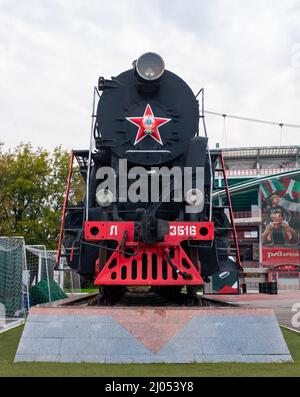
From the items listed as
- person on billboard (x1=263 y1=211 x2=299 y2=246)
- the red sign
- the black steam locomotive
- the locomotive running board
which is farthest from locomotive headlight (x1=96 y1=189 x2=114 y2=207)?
the red sign

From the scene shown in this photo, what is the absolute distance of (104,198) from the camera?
8203 millimetres

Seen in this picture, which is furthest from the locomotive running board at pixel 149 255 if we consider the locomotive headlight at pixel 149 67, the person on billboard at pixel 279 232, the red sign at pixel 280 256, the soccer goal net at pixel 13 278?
the red sign at pixel 280 256

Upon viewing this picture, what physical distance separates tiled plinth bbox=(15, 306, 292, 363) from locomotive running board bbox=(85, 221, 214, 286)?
28.1 inches

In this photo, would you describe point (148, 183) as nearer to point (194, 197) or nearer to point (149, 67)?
point (194, 197)

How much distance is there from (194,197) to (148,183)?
3.05 feet

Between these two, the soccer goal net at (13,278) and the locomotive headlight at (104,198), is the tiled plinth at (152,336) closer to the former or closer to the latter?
the locomotive headlight at (104,198)

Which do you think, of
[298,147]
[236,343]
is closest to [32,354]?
[236,343]

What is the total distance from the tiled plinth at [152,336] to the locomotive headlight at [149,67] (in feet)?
13.7

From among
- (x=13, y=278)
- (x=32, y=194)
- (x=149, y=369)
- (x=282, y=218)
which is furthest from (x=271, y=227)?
(x=149, y=369)

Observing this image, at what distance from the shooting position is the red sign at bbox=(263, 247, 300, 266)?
5159 centimetres

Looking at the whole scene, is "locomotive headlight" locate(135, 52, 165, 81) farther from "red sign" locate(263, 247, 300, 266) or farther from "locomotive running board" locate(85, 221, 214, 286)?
"red sign" locate(263, 247, 300, 266)

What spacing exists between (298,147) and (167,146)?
59616 mm
